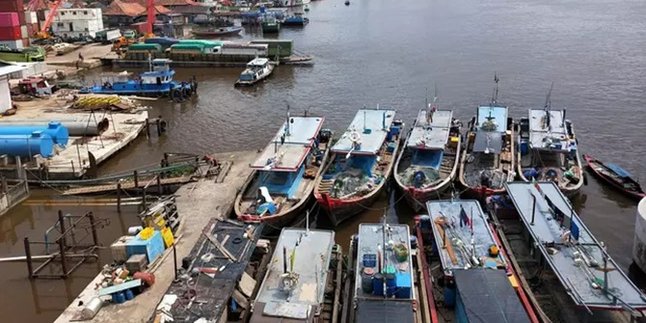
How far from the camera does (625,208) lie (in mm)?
30875

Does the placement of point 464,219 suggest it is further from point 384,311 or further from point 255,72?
point 255,72

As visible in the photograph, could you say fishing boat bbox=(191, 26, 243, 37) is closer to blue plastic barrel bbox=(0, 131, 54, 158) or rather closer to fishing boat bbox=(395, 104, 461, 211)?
fishing boat bbox=(395, 104, 461, 211)

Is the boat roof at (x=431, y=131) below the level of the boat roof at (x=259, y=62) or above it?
below

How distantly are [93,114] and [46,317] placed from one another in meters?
24.3

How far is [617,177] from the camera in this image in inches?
1303

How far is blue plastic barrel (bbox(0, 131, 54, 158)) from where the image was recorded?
32.0 metres

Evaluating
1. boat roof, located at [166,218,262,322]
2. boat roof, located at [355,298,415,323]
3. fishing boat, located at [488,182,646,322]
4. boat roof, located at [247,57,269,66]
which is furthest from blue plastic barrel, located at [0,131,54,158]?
boat roof, located at [247,57,269,66]

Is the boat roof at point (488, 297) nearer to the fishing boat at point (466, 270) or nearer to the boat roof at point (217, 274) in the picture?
the fishing boat at point (466, 270)

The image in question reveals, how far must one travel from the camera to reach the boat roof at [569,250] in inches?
728

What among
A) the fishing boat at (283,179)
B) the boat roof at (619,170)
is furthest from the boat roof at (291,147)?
the boat roof at (619,170)

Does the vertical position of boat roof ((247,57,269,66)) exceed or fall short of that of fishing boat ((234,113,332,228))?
it exceeds it

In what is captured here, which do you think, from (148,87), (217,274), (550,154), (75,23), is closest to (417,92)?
(550,154)

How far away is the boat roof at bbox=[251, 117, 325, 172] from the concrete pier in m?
2.23

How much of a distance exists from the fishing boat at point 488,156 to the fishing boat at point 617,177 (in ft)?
16.2
